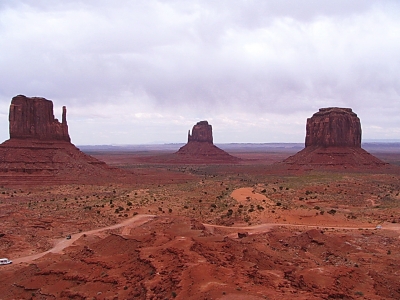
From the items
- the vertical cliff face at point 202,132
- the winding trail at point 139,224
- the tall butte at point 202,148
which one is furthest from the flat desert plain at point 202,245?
the vertical cliff face at point 202,132

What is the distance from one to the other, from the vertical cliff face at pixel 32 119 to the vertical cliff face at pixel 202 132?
94873mm

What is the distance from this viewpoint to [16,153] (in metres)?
72.2

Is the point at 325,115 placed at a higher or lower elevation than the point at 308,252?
higher

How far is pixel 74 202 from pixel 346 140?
7744 cm

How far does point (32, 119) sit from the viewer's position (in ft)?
248

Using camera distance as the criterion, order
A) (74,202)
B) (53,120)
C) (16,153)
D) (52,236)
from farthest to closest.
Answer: (53,120), (16,153), (74,202), (52,236)

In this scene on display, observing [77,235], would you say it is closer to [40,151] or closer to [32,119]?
[40,151]

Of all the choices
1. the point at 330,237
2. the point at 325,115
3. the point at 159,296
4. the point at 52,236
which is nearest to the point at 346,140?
the point at 325,115

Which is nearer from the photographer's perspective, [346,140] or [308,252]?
[308,252]

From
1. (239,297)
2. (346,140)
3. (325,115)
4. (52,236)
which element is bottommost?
(52,236)

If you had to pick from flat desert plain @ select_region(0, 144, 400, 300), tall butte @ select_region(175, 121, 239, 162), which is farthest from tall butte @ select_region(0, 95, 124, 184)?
tall butte @ select_region(175, 121, 239, 162)

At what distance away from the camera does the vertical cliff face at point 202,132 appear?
554ft

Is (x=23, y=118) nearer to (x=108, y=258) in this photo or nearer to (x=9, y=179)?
(x=9, y=179)

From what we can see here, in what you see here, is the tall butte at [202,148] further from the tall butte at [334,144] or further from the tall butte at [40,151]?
the tall butte at [40,151]
